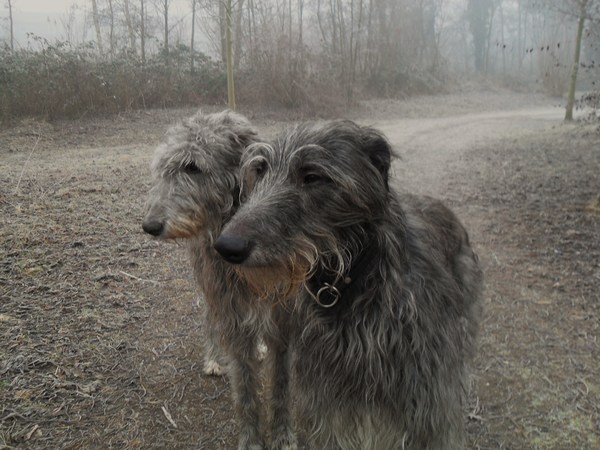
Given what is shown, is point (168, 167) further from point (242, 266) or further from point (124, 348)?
point (124, 348)

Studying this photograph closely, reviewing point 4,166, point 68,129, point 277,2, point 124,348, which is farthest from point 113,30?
point 124,348

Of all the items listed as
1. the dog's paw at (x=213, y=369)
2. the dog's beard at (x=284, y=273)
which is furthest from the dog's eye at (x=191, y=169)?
the dog's paw at (x=213, y=369)

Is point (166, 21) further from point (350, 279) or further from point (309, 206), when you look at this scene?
point (350, 279)

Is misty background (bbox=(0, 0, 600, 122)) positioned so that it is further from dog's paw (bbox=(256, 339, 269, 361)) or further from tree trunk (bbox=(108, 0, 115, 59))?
dog's paw (bbox=(256, 339, 269, 361))

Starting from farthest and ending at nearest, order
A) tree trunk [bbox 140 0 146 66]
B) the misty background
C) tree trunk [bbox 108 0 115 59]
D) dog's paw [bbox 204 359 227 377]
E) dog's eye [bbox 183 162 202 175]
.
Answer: tree trunk [bbox 140 0 146 66]
tree trunk [bbox 108 0 115 59]
the misty background
dog's paw [bbox 204 359 227 377]
dog's eye [bbox 183 162 202 175]

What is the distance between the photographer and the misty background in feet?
48.9

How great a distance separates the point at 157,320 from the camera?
4656 millimetres

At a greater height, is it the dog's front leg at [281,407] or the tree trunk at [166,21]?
the tree trunk at [166,21]

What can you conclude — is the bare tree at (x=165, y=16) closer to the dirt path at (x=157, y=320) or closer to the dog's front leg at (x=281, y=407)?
the dirt path at (x=157, y=320)

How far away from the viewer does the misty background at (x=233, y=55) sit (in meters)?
14.9

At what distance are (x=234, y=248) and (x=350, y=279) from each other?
0.61m

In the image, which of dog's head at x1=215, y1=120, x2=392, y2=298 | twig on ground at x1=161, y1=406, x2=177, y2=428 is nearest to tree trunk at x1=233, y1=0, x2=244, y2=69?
twig on ground at x1=161, y1=406, x2=177, y2=428

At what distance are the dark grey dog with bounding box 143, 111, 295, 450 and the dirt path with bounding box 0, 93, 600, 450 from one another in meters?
0.41

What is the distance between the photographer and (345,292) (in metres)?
2.28
